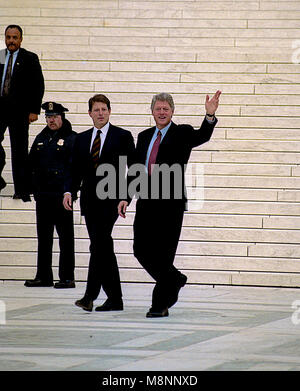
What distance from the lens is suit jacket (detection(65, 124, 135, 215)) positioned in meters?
9.54

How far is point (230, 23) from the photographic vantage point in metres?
17.7

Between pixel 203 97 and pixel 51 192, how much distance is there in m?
4.27

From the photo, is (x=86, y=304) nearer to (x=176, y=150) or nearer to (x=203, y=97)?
(x=176, y=150)

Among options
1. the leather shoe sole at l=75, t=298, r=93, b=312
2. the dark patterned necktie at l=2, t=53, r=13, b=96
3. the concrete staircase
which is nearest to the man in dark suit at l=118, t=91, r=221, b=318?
the leather shoe sole at l=75, t=298, r=93, b=312

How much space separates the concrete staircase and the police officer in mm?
587

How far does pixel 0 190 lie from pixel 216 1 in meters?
6.50

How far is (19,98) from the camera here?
43.1ft

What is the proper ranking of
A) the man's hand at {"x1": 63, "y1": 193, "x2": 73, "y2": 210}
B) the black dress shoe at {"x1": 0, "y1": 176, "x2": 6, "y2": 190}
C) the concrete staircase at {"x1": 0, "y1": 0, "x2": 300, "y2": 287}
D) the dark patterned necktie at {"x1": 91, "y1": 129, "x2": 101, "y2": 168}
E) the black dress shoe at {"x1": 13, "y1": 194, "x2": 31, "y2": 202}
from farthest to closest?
the black dress shoe at {"x1": 0, "y1": 176, "x2": 6, "y2": 190}, the black dress shoe at {"x1": 13, "y1": 194, "x2": 31, "y2": 202}, the concrete staircase at {"x1": 0, "y1": 0, "x2": 300, "y2": 287}, the man's hand at {"x1": 63, "y1": 193, "x2": 73, "y2": 210}, the dark patterned necktie at {"x1": 91, "y1": 129, "x2": 101, "y2": 168}

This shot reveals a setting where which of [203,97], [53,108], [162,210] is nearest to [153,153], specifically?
[162,210]

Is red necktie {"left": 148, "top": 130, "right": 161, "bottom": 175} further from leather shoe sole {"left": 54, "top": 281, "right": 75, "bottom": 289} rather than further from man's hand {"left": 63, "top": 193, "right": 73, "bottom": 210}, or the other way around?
leather shoe sole {"left": 54, "top": 281, "right": 75, "bottom": 289}

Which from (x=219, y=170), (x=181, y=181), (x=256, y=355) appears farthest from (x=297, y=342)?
(x=219, y=170)

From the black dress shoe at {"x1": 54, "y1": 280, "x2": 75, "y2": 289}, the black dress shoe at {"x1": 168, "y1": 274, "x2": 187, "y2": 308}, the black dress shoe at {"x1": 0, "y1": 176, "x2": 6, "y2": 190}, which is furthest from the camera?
the black dress shoe at {"x1": 0, "y1": 176, "x2": 6, "y2": 190}

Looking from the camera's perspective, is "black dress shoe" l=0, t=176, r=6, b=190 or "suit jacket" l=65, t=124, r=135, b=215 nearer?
"suit jacket" l=65, t=124, r=135, b=215
